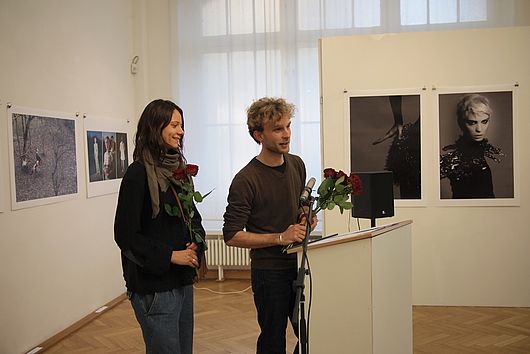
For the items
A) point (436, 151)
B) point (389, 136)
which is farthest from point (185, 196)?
point (436, 151)

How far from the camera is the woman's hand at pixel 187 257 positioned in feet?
7.98

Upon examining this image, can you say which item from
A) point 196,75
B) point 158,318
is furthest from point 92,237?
point 158,318

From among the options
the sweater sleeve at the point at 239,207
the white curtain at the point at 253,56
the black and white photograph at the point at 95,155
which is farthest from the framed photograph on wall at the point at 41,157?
the sweater sleeve at the point at 239,207

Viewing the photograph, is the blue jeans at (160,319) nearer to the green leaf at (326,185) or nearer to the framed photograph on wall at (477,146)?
the green leaf at (326,185)

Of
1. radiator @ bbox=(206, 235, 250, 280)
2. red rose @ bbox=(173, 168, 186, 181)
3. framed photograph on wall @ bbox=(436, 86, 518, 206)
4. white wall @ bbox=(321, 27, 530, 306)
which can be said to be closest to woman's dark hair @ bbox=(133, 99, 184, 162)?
red rose @ bbox=(173, 168, 186, 181)

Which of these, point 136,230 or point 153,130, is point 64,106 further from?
point 136,230

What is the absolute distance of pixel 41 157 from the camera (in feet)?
16.3

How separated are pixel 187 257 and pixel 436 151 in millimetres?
3830

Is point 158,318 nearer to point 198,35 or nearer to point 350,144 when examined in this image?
point 350,144

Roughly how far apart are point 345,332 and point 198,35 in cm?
547

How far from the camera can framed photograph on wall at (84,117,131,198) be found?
19.4 ft

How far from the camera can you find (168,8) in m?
7.42

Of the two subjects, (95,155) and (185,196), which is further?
(95,155)

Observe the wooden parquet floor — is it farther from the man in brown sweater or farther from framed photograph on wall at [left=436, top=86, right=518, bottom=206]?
the man in brown sweater
